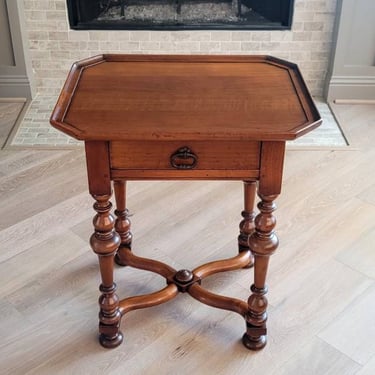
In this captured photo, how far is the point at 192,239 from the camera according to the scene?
2.07 metres

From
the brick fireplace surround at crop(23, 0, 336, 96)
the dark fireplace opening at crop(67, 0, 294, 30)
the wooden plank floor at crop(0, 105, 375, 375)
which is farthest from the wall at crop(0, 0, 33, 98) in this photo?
the wooden plank floor at crop(0, 105, 375, 375)

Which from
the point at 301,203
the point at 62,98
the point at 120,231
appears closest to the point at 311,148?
the point at 301,203

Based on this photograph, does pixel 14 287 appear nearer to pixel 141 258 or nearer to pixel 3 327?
pixel 3 327

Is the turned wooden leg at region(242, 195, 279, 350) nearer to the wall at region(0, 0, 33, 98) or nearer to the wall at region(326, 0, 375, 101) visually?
the wall at region(326, 0, 375, 101)

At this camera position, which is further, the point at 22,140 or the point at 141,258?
the point at 22,140

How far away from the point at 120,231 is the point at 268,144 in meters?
0.71

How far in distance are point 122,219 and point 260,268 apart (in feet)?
1.77

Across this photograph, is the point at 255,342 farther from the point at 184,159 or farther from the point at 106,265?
the point at 184,159

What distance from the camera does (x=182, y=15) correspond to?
301 cm

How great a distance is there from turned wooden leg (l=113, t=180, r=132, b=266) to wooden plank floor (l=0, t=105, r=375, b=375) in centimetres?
9

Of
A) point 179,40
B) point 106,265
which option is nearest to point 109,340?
point 106,265

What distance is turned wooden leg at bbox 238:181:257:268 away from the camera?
1796 millimetres

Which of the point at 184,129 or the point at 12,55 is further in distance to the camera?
the point at 12,55

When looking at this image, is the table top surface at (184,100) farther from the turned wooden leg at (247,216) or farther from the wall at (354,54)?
the wall at (354,54)
